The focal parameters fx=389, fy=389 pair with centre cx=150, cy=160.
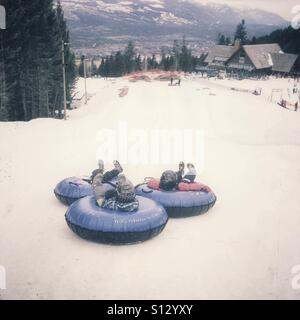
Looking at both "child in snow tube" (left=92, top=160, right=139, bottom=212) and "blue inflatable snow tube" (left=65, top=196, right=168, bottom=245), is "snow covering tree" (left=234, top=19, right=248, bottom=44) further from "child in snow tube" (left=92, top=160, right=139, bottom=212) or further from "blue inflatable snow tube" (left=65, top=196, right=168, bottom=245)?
"blue inflatable snow tube" (left=65, top=196, right=168, bottom=245)

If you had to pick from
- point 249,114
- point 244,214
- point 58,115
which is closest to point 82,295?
point 244,214

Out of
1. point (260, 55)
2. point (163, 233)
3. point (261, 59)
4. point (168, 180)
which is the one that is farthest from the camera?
point (260, 55)

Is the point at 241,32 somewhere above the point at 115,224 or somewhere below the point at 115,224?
above

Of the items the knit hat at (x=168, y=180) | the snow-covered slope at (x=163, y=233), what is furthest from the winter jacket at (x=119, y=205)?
the knit hat at (x=168, y=180)

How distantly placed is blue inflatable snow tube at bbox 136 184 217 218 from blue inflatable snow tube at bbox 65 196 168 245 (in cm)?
147

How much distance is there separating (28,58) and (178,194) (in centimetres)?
2673

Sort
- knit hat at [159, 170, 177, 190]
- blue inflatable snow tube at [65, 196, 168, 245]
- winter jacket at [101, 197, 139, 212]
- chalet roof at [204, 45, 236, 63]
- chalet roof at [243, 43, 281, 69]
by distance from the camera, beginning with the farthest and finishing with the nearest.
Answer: chalet roof at [204, 45, 236, 63] → chalet roof at [243, 43, 281, 69] → knit hat at [159, 170, 177, 190] → winter jacket at [101, 197, 139, 212] → blue inflatable snow tube at [65, 196, 168, 245]

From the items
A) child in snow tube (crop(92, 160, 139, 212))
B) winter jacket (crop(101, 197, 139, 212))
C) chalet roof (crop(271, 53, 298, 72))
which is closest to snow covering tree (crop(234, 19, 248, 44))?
chalet roof (crop(271, 53, 298, 72))

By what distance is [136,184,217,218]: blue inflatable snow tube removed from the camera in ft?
45.6

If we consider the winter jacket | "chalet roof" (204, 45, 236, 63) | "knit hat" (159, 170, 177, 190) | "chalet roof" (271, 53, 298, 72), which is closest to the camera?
the winter jacket

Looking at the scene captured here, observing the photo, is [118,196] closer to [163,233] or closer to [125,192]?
[125,192]

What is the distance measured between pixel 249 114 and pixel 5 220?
88.3ft

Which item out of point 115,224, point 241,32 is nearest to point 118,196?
point 115,224

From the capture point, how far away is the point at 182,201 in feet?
45.7
